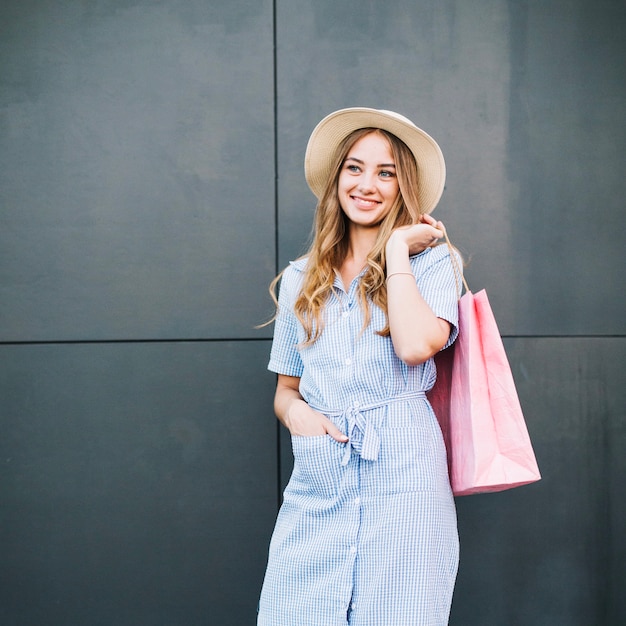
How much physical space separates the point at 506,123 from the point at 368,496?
1772 mm

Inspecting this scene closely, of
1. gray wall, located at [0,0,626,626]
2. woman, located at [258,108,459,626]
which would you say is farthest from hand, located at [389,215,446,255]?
gray wall, located at [0,0,626,626]

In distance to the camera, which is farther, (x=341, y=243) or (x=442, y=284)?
(x=341, y=243)

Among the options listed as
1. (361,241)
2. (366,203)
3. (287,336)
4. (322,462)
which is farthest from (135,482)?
(366,203)

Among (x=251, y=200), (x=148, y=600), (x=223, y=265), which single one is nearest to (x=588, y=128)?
(x=251, y=200)

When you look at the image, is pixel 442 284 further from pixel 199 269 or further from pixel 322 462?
pixel 199 269

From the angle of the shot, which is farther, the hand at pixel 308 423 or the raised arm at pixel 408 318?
the hand at pixel 308 423

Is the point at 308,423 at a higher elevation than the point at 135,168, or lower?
lower

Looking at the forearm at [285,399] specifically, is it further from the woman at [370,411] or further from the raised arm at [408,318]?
the raised arm at [408,318]

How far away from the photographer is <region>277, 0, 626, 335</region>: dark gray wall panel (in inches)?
112

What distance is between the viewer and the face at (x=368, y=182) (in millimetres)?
2148

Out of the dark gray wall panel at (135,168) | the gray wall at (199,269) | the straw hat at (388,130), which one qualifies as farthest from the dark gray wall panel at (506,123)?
the straw hat at (388,130)

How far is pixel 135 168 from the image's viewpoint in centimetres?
284

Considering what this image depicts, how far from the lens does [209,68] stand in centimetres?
284

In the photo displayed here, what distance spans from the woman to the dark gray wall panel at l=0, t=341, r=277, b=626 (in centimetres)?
69
